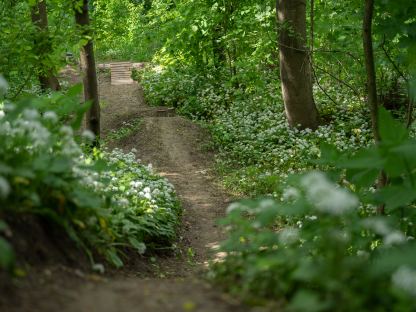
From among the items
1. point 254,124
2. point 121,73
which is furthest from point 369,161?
point 121,73

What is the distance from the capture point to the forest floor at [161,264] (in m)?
2.74

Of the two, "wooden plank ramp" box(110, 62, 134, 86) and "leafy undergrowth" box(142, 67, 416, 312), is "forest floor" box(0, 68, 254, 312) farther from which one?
"wooden plank ramp" box(110, 62, 134, 86)

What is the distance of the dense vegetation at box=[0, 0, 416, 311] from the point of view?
276 cm

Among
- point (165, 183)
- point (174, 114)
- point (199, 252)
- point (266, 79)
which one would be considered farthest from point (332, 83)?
point (199, 252)

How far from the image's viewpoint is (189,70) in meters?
18.4

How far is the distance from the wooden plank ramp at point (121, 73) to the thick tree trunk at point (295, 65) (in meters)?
11.4

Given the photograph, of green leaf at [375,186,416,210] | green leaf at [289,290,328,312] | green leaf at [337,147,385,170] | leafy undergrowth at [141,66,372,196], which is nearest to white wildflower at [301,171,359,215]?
green leaf at [289,290,328,312]

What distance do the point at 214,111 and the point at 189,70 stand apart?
379cm

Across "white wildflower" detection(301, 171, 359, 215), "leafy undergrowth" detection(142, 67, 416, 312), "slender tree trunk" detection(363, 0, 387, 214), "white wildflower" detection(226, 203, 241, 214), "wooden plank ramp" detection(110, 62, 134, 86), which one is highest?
"wooden plank ramp" detection(110, 62, 134, 86)

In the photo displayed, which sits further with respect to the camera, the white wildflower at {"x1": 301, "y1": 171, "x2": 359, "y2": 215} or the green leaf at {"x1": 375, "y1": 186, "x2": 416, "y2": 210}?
the green leaf at {"x1": 375, "y1": 186, "x2": 416, "y2": 210}

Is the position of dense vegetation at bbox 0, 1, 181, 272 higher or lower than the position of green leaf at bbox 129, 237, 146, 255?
higher

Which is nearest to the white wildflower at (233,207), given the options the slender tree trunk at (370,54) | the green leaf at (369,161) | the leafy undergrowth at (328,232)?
the leafy undergrowth at (328,232)

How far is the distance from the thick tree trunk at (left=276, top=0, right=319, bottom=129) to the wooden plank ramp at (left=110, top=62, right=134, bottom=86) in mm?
11354

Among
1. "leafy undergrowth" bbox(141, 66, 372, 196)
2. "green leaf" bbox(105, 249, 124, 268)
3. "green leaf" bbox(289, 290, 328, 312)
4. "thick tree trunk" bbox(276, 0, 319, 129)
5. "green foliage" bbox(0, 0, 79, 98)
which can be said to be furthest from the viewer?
"thick tree trunk" bbox(276, 0, 319, 129)
